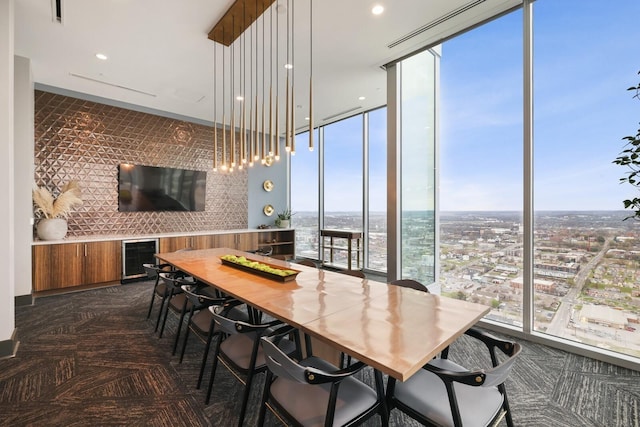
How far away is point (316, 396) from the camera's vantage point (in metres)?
1.43

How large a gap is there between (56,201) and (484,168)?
6.39 metres

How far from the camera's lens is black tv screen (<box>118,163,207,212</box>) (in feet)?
18.0

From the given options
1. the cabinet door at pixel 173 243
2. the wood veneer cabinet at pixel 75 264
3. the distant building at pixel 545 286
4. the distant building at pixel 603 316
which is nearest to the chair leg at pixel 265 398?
the distant building at pixel 545 286

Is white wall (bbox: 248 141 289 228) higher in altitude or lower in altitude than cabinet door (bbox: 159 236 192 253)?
higher

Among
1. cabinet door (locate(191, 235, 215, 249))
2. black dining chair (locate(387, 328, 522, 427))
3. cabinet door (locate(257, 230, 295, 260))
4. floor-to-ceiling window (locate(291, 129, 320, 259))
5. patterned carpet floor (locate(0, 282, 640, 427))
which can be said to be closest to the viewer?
black dining chair (locate(387, 328, 522, 427))

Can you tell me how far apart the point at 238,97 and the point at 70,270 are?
13.0ft

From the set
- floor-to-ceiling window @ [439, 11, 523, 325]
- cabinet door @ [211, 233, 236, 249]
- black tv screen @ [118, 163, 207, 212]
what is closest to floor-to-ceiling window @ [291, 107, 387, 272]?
floor-to-ceiling window @ [439, 11, 523, 325]

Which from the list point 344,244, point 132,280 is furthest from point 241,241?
point 344,244

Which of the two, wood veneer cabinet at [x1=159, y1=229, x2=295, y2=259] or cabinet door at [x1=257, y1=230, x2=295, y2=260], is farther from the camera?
cabinet door at [x1=257, y1=230, x2=295, y2=260]

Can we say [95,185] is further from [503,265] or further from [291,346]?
[503,265]

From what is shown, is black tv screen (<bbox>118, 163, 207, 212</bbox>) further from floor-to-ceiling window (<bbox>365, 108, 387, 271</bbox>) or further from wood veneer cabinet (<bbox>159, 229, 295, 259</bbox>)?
floor-to-ceiling window (<bbox>365, 108, 387, 271</bbox>)

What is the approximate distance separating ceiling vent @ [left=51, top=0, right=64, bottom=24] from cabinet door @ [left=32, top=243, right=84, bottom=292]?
3.15 m

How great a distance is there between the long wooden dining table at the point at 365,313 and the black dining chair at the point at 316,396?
0.44ft

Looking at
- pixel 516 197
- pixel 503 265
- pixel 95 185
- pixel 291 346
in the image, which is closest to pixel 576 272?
pixel 503 265
